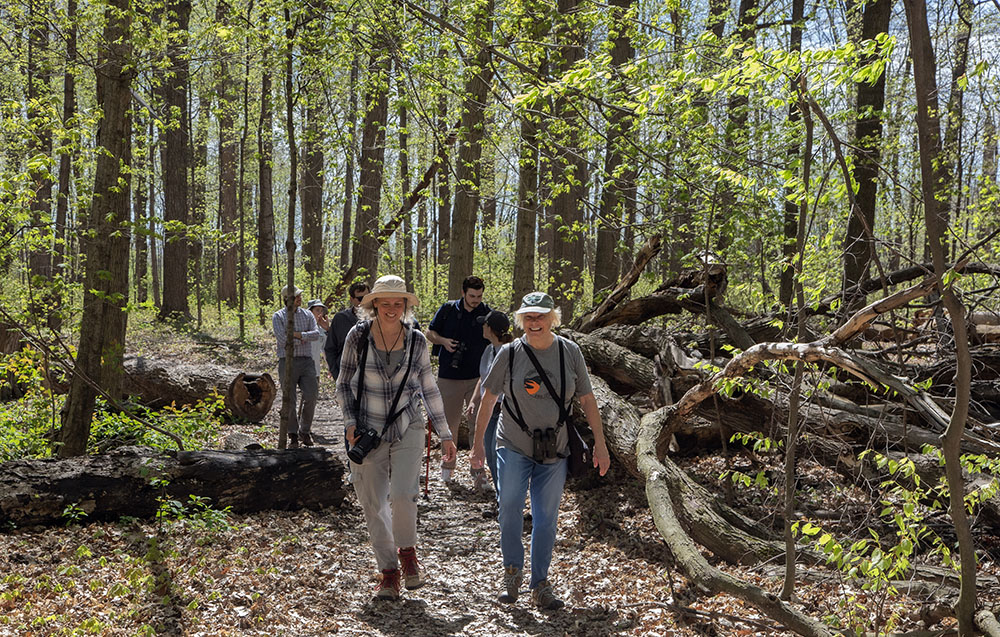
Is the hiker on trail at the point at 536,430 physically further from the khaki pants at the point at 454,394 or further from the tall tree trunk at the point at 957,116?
the khaki pants at the point at 454,394

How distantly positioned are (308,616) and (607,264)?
961cm

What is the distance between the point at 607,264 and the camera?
13.2 meters

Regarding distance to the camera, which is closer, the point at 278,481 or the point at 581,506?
the point at 278,481

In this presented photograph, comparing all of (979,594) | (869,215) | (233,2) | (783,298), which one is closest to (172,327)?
(233,2)

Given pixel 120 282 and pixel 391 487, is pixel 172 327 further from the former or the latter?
pixel 391 487

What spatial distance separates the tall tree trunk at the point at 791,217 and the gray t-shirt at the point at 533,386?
1581 millimetres

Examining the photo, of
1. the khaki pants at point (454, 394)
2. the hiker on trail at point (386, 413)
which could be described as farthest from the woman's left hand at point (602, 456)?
the khaki pants at point (454, 394)

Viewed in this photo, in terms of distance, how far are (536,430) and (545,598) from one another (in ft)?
3.66

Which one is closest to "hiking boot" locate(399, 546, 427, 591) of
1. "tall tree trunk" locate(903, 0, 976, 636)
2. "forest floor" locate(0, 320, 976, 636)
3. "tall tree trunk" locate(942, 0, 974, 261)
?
"forest floor" locate(0, 320, 976, 636)

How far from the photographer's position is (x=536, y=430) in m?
4.92

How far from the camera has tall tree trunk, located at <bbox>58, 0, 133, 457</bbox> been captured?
6.41m

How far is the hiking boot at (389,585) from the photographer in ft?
16.2

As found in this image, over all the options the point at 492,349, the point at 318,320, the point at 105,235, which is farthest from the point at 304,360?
the point at 492,349

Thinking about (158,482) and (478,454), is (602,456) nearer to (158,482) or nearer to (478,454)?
(478,454)
